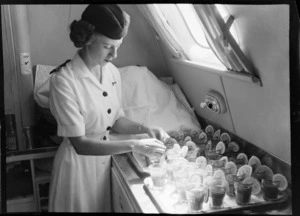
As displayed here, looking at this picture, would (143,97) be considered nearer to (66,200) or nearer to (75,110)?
(75,110)

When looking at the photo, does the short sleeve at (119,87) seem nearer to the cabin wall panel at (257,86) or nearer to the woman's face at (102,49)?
the woman's face at (102,49)

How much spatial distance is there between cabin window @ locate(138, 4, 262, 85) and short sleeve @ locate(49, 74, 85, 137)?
39 centimetres

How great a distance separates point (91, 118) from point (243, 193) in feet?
1.91

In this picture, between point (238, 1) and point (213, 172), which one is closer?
point (238, 1)

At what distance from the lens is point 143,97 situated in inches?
53.2

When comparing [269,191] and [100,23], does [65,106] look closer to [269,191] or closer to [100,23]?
[100,23]

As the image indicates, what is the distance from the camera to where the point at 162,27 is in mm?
1260

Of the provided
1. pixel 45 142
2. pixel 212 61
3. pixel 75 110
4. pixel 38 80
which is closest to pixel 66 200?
pixel 45 142

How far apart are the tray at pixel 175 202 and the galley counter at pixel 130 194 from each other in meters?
0.01

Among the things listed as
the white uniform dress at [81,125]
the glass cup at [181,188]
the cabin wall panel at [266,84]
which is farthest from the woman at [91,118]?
the cabin wall panel at [266,84]

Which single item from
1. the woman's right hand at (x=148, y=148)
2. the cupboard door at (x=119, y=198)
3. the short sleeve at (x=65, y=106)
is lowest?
the cupboard door at (x=119, y=198)

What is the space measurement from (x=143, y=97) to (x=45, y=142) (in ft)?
1.40

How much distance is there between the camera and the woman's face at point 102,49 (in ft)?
3.63

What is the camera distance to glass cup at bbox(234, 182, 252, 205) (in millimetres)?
1046
